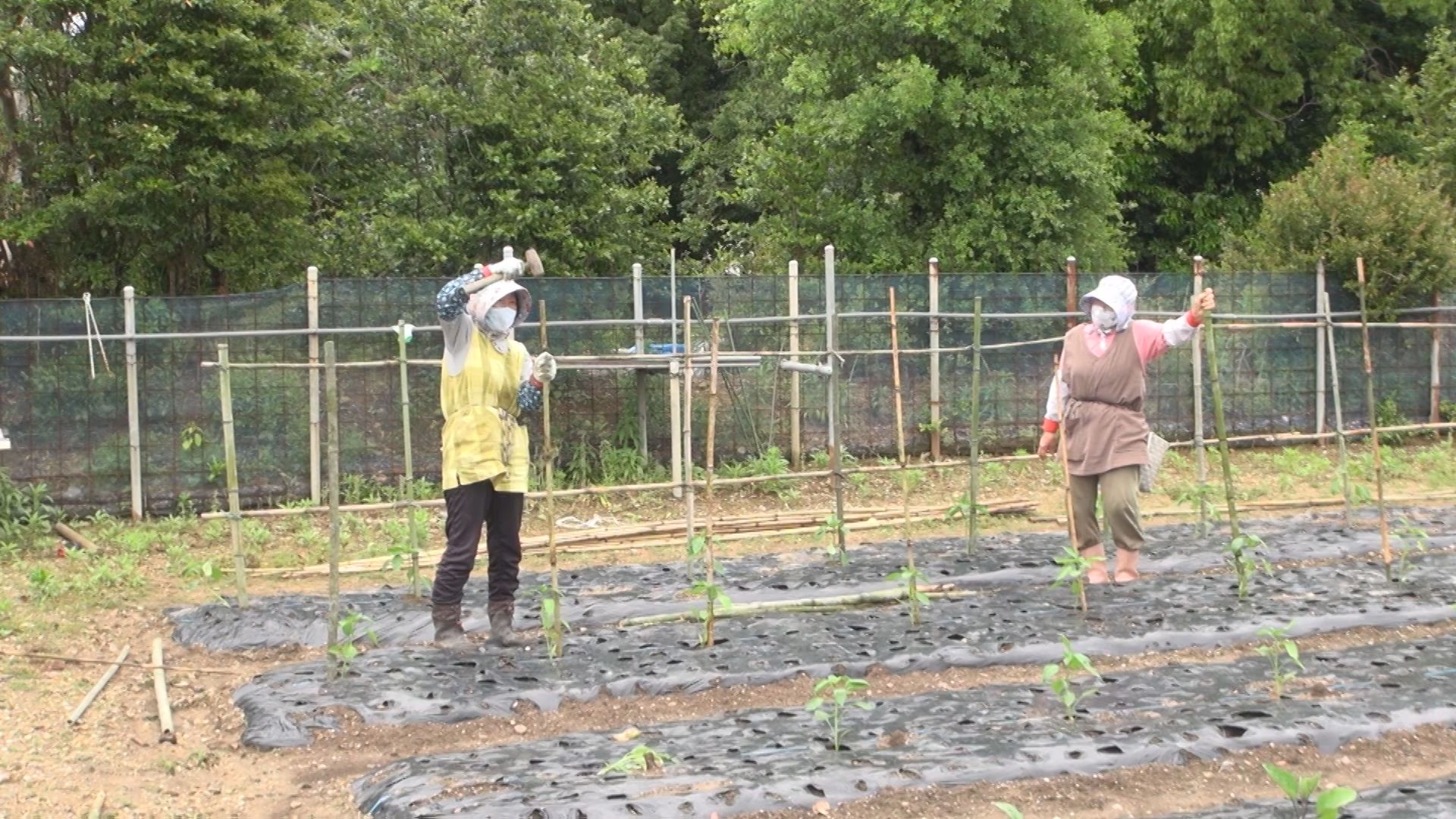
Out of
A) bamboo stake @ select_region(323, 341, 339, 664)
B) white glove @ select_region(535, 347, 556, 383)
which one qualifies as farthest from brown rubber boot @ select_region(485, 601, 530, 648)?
white glove @ select_region(535, 347, 556, 383)

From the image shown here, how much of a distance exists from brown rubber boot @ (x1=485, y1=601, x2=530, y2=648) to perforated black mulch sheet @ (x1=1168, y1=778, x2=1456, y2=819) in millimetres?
2822

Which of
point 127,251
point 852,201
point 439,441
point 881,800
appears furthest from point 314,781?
point 852,201

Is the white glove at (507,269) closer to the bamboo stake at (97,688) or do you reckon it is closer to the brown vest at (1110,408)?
the bamboo stake at (97,688)

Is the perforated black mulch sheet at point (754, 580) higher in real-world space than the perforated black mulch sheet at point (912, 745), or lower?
higher

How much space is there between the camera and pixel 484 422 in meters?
5.42

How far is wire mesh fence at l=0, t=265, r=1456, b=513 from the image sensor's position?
896 cm

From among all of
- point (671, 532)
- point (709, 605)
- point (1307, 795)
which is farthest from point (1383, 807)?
point (671, 532)

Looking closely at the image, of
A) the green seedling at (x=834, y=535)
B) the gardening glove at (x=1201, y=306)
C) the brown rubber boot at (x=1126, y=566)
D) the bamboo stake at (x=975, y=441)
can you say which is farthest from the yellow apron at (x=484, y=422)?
the gardening glove at (x=1201, y=306)

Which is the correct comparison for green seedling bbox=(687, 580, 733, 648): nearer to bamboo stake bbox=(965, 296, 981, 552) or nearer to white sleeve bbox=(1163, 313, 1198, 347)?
bamboo stake bbox=(965, 296, 981, 552)

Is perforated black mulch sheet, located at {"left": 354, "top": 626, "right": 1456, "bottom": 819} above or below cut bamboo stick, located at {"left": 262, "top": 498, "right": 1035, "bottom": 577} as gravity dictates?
below

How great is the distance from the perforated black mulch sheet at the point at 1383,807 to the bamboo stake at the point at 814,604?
242cm

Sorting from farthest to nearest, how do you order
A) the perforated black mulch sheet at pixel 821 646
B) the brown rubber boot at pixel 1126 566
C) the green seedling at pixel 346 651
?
the brown rubber boot at pixel 1126 566
the green seedling at pixel 346 651
the perforated black mulch sheet at pixel 821 646

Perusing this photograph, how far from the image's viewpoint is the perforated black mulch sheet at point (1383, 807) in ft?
12.6

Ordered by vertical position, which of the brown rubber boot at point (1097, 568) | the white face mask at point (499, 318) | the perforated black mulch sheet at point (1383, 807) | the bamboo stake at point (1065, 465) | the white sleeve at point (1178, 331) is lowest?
the perforated black mulch sheet at point (1383, 807)
